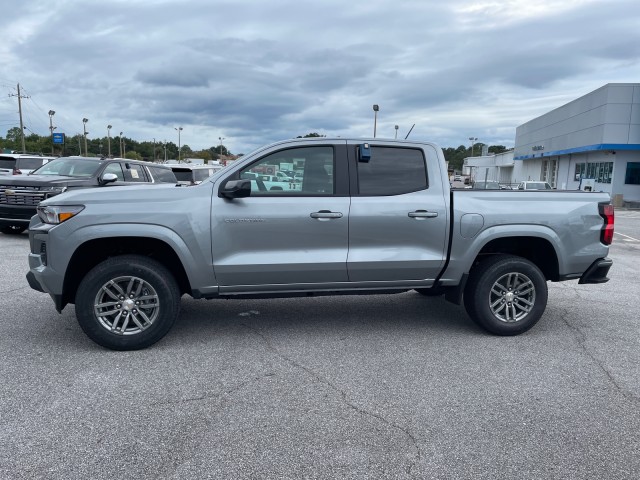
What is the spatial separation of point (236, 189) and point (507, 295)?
292 centimetres

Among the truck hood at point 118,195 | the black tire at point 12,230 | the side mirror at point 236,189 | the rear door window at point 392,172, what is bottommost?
the black tire at point 12,230

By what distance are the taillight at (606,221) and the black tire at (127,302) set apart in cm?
430

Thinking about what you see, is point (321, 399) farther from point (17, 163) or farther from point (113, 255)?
point (17, 163)

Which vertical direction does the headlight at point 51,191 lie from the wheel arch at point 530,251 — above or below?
above

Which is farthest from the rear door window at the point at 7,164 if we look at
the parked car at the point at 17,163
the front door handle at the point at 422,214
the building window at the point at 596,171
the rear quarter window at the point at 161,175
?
the building window at the point at 596,171

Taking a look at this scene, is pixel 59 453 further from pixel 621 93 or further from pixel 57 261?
pixel 621 93

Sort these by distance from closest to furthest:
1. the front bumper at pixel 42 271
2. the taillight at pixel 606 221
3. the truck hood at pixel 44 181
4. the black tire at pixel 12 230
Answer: the front bumper at pixel 42 271 < the taillight at pixel 606 221 < the truck hood at pixel 44 181 < the black tire at pixel 12 230

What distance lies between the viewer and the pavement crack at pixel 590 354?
13.0 feet

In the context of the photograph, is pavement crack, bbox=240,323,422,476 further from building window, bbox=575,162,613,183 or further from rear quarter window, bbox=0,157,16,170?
building window, bbox=575,162,613,183

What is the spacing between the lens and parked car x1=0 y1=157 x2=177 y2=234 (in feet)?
34.2

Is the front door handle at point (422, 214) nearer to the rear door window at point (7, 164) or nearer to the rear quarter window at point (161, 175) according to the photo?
the rear quarter window at point (161, 175)

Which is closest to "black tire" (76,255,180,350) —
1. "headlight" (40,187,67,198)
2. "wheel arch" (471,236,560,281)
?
"wheel arch" (471,236,560,281)

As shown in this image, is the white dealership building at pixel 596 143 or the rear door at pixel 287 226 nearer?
the rear door at pixel 287 226

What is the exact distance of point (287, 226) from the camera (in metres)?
4.74
